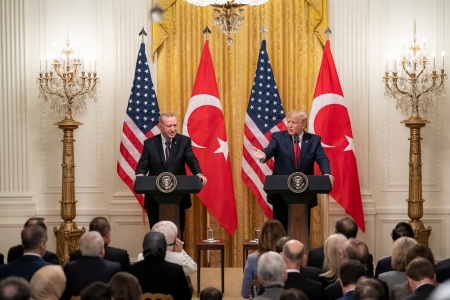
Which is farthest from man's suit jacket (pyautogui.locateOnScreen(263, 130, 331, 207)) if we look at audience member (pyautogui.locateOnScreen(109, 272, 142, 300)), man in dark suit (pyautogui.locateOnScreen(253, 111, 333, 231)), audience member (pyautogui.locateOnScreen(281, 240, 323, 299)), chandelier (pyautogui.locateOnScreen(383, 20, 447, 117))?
audience member (pyautogui.locateOnScreen(109, 272, 142, 300))

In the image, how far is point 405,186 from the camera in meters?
11.4

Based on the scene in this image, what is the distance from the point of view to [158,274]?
19.6 feet

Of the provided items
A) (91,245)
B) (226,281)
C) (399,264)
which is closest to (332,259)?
(399,264)

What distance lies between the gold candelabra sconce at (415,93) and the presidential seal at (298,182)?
2561mm

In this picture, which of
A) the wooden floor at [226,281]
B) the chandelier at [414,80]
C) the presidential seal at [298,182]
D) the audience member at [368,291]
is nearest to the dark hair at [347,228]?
the presidential seal at [298,182]

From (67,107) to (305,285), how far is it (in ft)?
19.9

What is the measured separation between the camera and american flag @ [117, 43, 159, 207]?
11000 millimetres

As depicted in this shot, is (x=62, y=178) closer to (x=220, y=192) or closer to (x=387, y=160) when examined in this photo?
(x=220, y=192)

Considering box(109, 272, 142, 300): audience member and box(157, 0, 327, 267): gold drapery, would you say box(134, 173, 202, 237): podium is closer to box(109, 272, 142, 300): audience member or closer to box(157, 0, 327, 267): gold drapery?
box(157, 0, 327, 267): gold drapery

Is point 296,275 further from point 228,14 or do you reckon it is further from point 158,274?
point 228,14

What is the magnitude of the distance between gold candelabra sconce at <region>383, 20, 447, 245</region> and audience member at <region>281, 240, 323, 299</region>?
5219 mm

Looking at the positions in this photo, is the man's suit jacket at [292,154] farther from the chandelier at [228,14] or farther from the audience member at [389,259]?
the audience member at [389,259]

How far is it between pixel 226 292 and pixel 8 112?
168 inches

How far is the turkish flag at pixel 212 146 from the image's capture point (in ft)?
35.8
